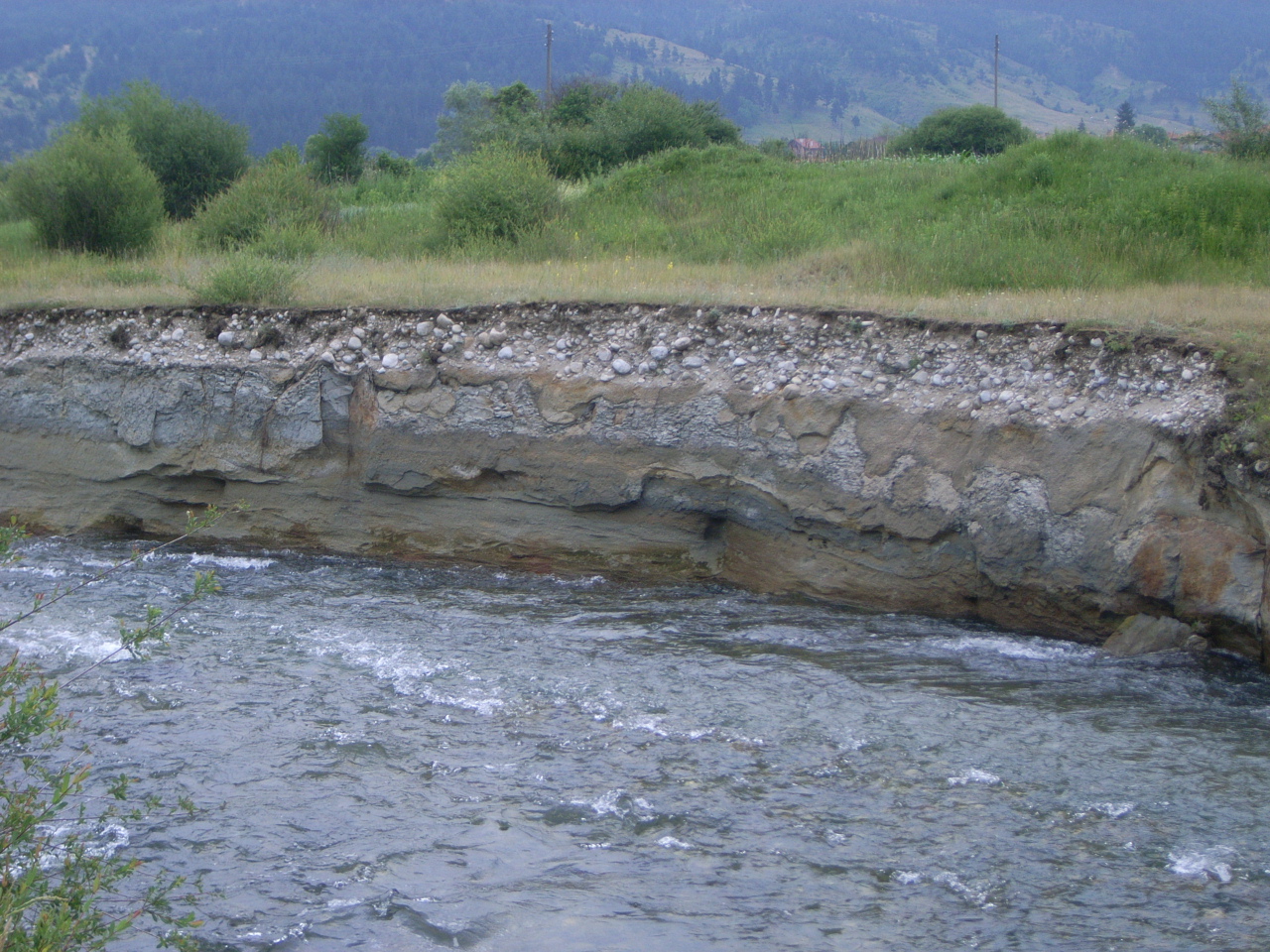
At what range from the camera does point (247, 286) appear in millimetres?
9930

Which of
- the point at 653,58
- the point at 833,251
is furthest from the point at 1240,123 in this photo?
the point at 653,58

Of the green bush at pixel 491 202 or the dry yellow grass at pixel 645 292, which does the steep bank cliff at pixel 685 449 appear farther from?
the green bush at pixel 491 202

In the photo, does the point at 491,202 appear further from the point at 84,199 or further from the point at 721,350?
the point at 721,350

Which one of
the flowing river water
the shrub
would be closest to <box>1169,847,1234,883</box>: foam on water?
the flowing river water

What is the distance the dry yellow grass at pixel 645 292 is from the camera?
8.24m

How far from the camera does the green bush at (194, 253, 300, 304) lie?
9938 mm

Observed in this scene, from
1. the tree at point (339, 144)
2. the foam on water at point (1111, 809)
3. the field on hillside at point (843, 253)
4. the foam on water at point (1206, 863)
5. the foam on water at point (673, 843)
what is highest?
the tree at point (339, 144)

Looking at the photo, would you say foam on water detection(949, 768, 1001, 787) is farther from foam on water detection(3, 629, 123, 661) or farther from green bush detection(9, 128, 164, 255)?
green bush detection(9, 128, 164, 255)

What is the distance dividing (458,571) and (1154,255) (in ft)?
26.3

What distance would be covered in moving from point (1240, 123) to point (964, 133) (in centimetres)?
926

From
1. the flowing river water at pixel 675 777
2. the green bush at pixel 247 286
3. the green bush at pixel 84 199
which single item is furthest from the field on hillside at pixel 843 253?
the flowing river water at pixel 675 777

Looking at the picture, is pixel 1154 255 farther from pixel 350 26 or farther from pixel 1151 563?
pixel 350 26

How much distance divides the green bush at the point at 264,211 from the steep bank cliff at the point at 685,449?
4503mm

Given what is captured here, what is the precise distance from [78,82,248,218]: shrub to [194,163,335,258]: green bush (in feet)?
11.3
